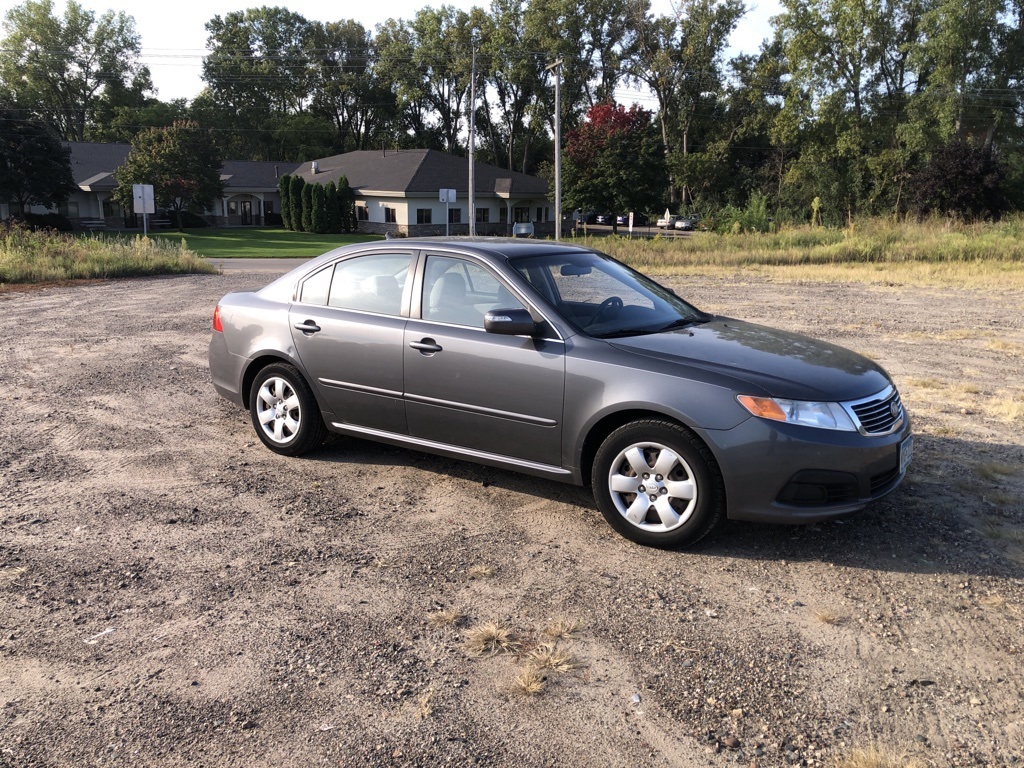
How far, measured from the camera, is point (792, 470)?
4184 millimetres

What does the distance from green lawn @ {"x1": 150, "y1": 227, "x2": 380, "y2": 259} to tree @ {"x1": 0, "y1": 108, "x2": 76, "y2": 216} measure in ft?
22.7

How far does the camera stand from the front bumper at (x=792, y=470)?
4184mm

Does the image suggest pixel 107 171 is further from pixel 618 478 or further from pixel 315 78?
pixel 618 478

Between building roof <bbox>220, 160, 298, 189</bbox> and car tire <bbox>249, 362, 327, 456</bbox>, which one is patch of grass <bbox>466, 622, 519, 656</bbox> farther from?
building roof <bbox>220, 160, 298, 189</bbox>

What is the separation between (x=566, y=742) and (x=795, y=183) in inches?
2309

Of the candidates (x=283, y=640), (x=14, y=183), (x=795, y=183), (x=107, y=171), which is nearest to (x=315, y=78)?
(x=107, y=171)

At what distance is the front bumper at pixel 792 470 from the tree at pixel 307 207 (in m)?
57.0

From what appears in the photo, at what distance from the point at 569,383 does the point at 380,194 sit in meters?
55.4

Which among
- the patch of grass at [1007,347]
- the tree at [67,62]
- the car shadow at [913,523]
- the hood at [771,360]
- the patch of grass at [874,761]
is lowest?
the patch of grass at [874,761]

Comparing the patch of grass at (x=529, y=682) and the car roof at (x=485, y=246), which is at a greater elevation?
the car roof at (x=485, y=246)

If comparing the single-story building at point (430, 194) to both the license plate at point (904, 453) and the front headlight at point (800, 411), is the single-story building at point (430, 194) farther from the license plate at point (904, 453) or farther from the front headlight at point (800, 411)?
the front headlight at point (800, 411)

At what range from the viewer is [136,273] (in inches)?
882

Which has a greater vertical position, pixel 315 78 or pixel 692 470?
pixel 315 78

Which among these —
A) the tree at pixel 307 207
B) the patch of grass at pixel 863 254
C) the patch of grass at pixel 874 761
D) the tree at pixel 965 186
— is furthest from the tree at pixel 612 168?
the patch of grass at pixel 874 761
